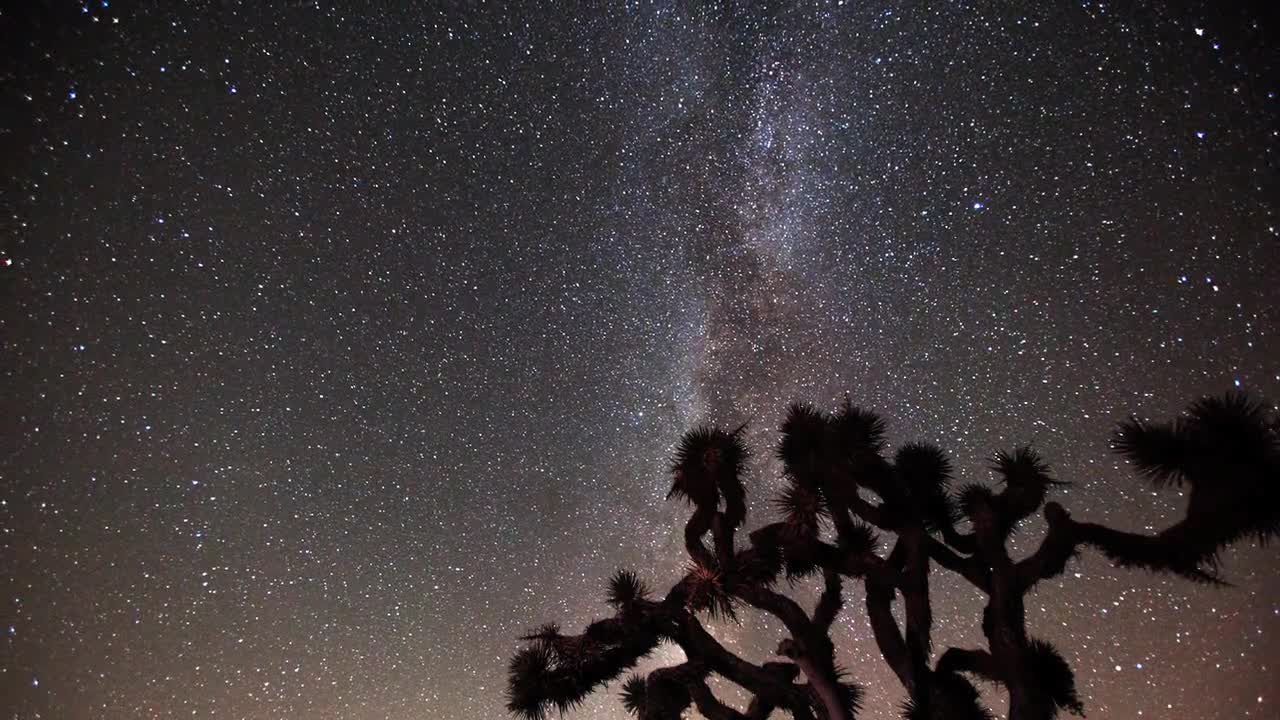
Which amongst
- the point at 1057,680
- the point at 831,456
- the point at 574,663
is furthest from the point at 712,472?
the point at 1057,680

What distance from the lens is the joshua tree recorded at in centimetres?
580

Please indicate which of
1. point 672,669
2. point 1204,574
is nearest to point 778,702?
point 672,669

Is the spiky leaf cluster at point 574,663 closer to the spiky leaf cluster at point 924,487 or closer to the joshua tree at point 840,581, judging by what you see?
the joshua tree at point 840,581

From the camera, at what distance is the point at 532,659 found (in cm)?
700

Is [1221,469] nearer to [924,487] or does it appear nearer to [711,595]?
[924,487]

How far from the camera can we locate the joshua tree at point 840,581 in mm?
5805

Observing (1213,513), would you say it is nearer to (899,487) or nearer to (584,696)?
(899,487)

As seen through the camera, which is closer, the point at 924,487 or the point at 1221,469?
the point at 1221,469

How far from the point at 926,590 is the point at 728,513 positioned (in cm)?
217

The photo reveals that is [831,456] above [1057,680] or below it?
above

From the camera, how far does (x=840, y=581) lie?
704cm

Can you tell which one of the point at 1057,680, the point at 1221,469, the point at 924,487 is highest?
the point at 924,487

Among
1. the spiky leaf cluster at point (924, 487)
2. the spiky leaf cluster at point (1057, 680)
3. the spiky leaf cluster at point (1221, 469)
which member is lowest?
the spiky leaf cluster at point (1057, 680)

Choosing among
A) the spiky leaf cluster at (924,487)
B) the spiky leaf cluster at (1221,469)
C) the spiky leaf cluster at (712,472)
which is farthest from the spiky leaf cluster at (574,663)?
the spiky leaf cluster at (1221,469)
